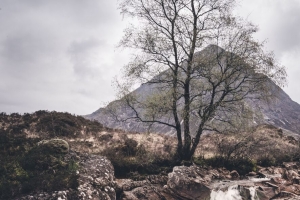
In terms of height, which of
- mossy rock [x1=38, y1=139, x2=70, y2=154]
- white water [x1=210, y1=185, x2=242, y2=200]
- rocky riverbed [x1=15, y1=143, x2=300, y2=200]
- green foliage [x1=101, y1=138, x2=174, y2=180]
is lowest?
white water [x1=210, y1=185, x2=242, y2=200]

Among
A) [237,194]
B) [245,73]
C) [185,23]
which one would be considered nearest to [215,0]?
[185,23]

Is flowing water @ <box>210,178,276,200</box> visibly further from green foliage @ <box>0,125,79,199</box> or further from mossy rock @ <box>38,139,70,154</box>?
mossy rock @ <box>38,139,70,154</box>

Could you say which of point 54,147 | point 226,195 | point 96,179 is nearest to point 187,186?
point 226,195

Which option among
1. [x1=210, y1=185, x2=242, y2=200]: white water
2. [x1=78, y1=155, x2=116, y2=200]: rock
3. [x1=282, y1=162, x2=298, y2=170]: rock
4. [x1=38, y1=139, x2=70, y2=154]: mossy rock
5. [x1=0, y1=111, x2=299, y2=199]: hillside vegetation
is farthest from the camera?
[x1=282, y1=162, x2=298, y2=170]: rock

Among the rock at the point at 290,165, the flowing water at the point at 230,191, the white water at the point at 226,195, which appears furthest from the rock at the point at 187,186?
the rock at the point at 290,165

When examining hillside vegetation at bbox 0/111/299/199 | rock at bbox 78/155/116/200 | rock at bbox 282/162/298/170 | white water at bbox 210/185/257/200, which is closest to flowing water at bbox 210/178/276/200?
white water at bbox 210/185/257/200

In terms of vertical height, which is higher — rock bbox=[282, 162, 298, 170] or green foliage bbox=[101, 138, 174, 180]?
green foliage bbox=[101, 138, 174, 180]

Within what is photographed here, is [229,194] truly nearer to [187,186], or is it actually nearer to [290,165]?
[187,186]

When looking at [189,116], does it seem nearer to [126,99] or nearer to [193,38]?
[126,99]

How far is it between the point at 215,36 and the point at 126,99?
7.05 metres

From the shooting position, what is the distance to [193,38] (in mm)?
19219

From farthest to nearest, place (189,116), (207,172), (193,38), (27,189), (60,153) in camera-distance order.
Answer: (193,38) → (189,116) → (207,172) → (60,153) → (27,189)

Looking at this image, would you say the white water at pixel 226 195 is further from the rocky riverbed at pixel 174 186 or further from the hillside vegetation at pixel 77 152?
the hillside vegetation at pixel 77 152

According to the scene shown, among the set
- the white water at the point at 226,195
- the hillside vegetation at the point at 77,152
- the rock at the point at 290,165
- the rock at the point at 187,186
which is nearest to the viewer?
the hillside vegetation at the point at 77,152
